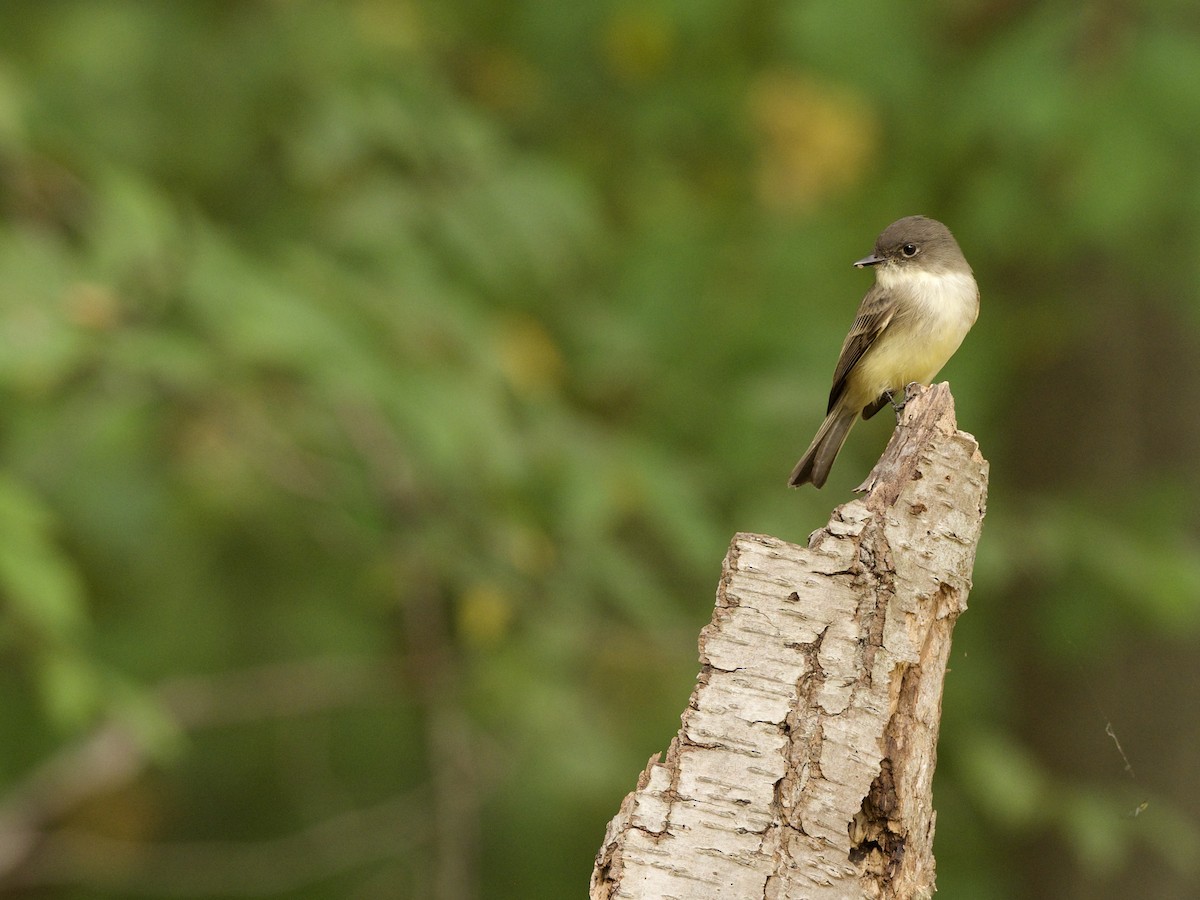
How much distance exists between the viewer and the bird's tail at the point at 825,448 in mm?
4359

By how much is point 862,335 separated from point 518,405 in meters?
1.66

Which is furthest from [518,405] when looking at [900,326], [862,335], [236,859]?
[236,859]

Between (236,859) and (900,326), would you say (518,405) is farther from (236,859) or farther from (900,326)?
(236,859)

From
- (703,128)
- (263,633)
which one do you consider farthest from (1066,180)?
(263,633)

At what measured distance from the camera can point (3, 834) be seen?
5672 millimetres

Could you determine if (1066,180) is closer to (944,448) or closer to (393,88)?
(393,88)

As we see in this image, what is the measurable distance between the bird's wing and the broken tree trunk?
81.6 inches

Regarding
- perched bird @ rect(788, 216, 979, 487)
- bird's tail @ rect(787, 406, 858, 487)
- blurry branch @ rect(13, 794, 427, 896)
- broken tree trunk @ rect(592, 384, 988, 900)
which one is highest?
perched bird @ rect(788, 216, 979, 487)

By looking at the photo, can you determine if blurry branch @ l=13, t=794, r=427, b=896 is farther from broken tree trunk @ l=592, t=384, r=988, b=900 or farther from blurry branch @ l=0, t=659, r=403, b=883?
broken tree trunk @ l=592, t=384, r=988, b=900

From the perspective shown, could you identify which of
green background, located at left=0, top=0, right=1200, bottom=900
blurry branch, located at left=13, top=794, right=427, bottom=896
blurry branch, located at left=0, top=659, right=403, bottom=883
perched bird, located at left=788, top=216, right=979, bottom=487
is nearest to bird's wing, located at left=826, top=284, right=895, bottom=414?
perched bird, located at left=788, top=216, right=979, bottom=487

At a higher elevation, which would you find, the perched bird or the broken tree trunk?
the perched bird

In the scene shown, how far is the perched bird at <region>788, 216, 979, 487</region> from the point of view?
4.54 m

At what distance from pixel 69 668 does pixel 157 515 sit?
168cm

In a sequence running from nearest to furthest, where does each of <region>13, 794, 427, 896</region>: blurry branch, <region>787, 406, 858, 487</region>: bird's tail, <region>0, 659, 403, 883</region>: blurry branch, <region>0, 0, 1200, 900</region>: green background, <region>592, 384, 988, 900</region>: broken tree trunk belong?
<region>592, 384, 988, 900</region>: broken tree trunk < <region>787, 406, 858, 487</region>: bird's tail < <region>0, 0, 1200, 900</region>: green background < <region>0, 659, 403, 883</region>: blurry branch < <region>13, 794, 427, 896</region>: blurry branch
